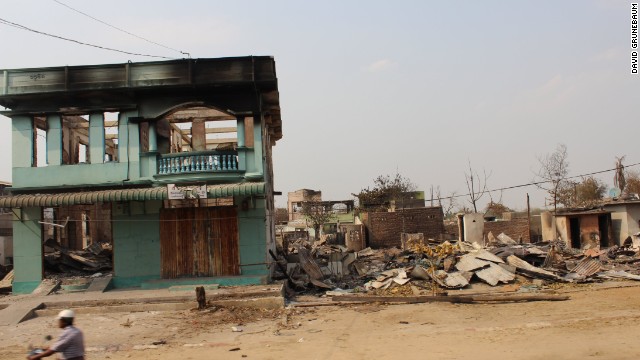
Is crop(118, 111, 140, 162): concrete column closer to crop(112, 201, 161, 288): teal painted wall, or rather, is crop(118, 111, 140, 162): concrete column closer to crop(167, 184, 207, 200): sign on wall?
crop(112, 201, 161, 288): teal painted wall

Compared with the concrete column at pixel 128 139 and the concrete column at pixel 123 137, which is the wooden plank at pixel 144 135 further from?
the concrete column at pixel 123 137

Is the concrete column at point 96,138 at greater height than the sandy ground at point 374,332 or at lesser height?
greater

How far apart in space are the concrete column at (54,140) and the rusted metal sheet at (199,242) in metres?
3.83

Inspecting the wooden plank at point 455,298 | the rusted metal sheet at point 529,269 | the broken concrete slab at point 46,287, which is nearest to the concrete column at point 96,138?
the broken concrete slab at point 46,287

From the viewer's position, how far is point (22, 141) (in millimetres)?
16719

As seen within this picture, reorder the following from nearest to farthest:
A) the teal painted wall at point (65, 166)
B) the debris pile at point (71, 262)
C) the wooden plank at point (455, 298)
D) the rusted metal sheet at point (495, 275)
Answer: the wooden plank at point (455, 298) → the teal painted wall at point (65, 166) → the rusted metal sheet at point (495, 275) → the debris pile at point (71, 262)

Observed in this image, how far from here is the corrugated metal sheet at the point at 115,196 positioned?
51.3 feet

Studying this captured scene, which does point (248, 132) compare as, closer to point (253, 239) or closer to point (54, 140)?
point (253, 239)

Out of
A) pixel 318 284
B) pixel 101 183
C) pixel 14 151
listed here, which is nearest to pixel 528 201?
pixel 318 284

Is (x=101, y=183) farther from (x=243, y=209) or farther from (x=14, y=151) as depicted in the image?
(x=243, y=209)

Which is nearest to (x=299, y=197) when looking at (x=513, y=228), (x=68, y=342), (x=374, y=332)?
(x=513, y=228)

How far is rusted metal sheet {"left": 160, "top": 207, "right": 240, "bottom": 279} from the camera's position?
16.7 metres

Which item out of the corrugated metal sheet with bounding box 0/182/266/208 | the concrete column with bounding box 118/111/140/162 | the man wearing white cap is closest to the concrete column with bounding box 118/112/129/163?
the concrete column with bounding box 118/111/140/162

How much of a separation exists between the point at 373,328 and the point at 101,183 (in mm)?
10006
